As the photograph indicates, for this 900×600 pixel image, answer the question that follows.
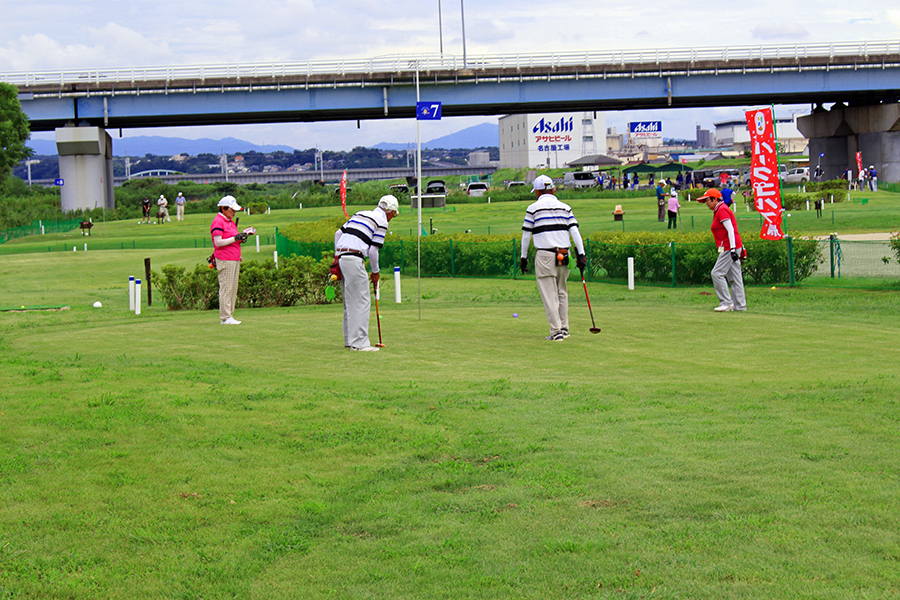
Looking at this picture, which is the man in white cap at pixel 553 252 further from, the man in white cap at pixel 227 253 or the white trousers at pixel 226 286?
the white trousers at pixel 226 286

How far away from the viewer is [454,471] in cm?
605

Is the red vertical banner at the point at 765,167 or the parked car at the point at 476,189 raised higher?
the parked car at the point at 476,189

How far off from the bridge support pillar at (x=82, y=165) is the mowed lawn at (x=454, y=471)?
57940 mm

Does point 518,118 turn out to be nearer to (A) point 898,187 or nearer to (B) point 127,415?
(A) point 898,187

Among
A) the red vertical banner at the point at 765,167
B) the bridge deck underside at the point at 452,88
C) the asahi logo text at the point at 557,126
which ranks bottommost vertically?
the red vertical banner at the point at 765,167

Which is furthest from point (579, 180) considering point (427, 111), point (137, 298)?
point (427, 111)

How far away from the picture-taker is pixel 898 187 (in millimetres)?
57062

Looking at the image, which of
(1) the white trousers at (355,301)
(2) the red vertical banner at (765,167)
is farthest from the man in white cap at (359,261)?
(2) the red vertical banner at (765,167)

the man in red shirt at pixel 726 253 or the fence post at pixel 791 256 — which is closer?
the man in red shirt at pixel 726 253

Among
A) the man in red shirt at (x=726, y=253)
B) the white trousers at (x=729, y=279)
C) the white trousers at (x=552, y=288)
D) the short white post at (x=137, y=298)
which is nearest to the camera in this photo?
the white trousers at (x=552, y=288)

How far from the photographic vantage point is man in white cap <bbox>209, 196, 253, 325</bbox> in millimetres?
14000

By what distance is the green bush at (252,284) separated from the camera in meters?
17.7

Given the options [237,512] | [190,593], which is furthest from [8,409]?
[190,593]

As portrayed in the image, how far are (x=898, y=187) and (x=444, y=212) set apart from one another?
1172 inches
